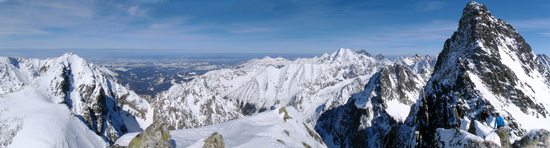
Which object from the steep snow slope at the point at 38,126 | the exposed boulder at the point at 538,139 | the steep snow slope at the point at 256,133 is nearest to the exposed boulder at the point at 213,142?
the steep snow slope at the point at 256,133

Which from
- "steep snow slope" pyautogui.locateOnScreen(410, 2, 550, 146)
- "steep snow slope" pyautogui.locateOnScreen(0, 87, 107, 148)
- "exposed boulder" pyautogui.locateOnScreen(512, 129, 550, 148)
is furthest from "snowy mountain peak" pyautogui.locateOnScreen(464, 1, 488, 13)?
"steep snow slope" pyautogui.locateOnScreen(0, 87, 107, 148)

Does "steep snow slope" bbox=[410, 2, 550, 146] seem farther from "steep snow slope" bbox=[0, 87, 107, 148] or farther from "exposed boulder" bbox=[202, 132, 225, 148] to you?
"steep snow slope" bbox=[0, 87, 107, 148]

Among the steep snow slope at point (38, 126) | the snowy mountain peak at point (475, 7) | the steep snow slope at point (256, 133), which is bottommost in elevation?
the steep snow slope at point (38, 126)

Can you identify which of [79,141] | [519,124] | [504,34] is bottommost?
[79,141]

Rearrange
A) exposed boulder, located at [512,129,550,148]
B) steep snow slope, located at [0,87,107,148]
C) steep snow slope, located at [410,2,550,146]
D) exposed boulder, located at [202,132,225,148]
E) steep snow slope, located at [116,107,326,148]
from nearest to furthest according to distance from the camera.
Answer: exposed boulder, located at [512,129,550,148] < exposed boulder, located at [202,132,225,148] < steep snow slope, located at [116,107,326,148] < steep snow slope, located at [0,87,107,148] < steep snow slope, located at [410,2,550,146]

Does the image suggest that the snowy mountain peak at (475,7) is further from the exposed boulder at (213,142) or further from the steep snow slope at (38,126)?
the steep snow slope at (38,126)

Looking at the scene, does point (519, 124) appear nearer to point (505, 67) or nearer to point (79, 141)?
point (505, 67)

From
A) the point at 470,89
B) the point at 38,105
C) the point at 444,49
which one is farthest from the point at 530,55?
the point at 38,105
